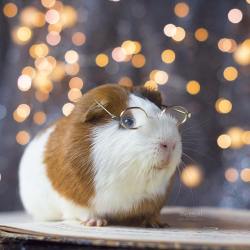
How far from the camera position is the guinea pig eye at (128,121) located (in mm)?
1096

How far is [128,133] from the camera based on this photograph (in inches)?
42.9

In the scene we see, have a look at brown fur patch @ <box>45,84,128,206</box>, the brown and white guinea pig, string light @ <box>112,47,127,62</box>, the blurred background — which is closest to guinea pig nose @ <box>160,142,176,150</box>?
the brown and white guinea pig

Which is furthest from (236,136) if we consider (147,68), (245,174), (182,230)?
(182,230)

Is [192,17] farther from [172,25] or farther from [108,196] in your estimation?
[108,196]

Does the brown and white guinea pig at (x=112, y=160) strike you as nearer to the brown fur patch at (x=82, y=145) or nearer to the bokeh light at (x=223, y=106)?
the brown fur patch at (x=82, y=145)

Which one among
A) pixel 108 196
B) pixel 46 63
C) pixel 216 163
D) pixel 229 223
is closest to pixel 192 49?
pixel 216 163

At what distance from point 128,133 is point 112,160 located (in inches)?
2.6

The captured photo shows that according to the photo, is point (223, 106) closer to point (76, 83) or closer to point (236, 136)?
point (236, 136)

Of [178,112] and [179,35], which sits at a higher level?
[179,35]

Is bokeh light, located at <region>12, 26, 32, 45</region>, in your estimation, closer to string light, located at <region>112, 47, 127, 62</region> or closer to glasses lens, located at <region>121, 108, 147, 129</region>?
string light, located at <region>112, 47, 127, 62</region>

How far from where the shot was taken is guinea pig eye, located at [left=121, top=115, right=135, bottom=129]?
1096mm

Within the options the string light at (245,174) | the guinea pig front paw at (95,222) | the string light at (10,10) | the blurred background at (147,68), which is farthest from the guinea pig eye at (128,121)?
the string light at (10,10)

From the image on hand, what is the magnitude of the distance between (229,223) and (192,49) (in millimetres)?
732

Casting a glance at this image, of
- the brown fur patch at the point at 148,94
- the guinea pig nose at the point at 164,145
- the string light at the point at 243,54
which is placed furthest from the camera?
the string light at the point at 243,54
